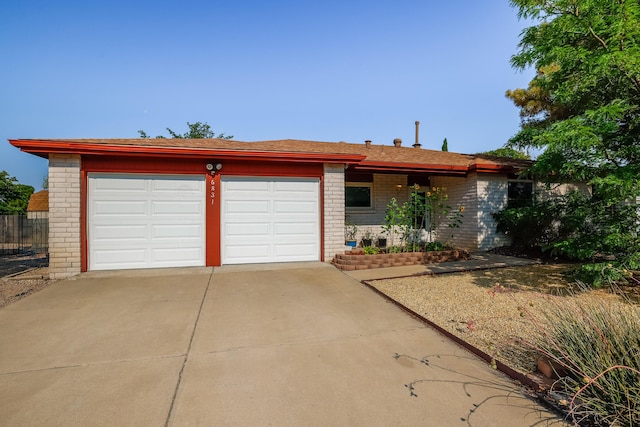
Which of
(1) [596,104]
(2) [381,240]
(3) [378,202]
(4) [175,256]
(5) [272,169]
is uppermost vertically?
(1) [596,104]

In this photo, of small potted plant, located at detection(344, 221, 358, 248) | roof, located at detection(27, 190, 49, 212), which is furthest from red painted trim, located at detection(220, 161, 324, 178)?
roof, located at detection(27, 190, 49, 212)

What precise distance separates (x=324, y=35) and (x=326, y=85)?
2.71 m

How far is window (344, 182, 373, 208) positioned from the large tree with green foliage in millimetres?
5477

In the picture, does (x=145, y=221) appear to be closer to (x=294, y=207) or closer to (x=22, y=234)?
(x=294, y=207)

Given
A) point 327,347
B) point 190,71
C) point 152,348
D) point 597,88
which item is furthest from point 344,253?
point 190,71

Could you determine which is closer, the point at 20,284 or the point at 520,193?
the point at 20,284

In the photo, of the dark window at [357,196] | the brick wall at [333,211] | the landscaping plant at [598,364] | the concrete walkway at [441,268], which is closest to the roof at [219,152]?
the brick wall at [333,211]

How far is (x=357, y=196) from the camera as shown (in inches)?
401

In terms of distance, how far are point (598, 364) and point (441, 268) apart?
4728mm

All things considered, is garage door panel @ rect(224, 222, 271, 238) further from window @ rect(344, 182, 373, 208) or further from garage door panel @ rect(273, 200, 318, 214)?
window @ rect(344, 182, 373, 208)

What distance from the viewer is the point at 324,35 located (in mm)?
9195

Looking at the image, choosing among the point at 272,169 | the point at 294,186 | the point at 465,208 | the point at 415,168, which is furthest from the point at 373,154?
the point at 272,169

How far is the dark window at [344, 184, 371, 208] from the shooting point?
10070 mm

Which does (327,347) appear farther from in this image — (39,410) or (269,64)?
(269,64)
